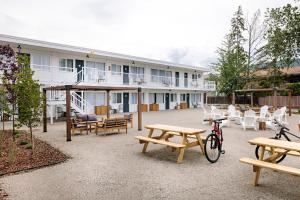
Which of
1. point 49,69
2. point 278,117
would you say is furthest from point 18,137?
point 278,117

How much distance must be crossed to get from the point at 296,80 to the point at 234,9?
1422 centimetres

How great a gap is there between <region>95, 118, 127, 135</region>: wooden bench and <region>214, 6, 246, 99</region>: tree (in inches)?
1045

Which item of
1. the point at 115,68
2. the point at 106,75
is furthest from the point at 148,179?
the point at 115,68

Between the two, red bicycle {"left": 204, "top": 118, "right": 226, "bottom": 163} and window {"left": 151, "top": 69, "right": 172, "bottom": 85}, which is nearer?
red bicycle {"left": 204, "top": 118, "right": 226, "bottom": 163}

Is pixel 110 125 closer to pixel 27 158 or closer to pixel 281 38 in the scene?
pixel 27 158

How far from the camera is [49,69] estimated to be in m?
19.0

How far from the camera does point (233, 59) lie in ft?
116

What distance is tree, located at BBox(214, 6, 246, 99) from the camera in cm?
3497

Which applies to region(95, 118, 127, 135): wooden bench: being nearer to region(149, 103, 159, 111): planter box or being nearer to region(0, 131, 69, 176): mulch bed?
region(0, 131, 69, 176): mulch bed

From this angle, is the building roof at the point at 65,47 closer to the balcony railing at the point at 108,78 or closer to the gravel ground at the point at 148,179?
the balcony railing at the point at 108,78

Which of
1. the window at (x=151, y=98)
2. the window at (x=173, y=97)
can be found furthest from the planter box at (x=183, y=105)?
the window at (x=151, y=98)

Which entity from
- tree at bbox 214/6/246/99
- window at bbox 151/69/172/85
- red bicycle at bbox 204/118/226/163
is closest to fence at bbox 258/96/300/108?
tree at bbox 214/6/246/99

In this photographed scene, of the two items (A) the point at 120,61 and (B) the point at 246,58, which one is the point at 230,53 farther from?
(A) the point at 120,61

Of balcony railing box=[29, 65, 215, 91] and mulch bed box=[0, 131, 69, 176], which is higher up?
balcony railing box=[29, 65, 215, 91]
